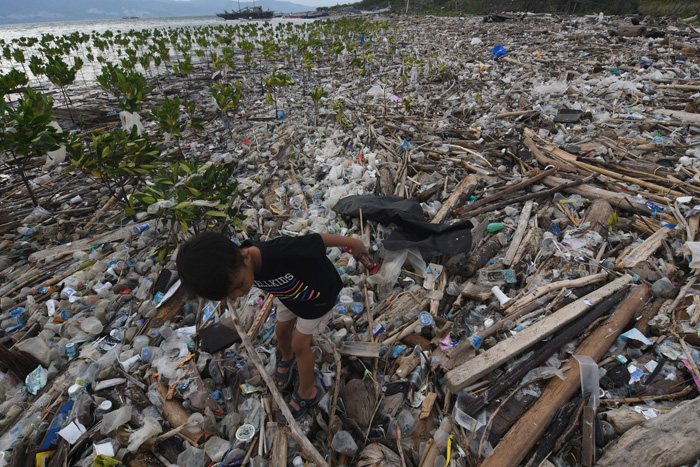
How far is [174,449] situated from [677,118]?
8.36 meters

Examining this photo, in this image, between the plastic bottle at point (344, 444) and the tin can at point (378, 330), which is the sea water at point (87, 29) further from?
the plastic bottle at point (344, 444)

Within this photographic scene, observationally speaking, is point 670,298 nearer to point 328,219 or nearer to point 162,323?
point 328,219

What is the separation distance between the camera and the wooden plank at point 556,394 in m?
1.85

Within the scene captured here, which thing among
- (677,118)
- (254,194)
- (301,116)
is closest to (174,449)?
(254,194)

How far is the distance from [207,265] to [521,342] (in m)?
2.23

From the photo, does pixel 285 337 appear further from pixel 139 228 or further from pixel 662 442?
pixel 139 228

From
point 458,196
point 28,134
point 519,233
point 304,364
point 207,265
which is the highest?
point 28,134

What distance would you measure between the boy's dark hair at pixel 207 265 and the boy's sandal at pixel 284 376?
1.17 metres

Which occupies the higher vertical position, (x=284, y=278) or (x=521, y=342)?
(x=284, y=278)

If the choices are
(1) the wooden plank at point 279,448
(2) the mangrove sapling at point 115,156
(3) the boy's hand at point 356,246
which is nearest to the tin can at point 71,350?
(2) the mangrove sapling at point 115,156

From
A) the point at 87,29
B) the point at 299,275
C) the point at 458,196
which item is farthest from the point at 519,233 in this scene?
the point at 87,29

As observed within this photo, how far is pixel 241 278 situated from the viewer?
1.79 m

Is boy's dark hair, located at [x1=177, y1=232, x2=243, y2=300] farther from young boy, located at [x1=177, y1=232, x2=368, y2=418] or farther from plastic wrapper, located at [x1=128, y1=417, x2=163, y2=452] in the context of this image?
plastic wrapper, located at [x1=128, y1=417, x2=163, y2=452]

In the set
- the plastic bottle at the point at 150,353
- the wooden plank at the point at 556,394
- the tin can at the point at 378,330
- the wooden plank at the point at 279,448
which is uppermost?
the wooden plank at the point at 556,394
